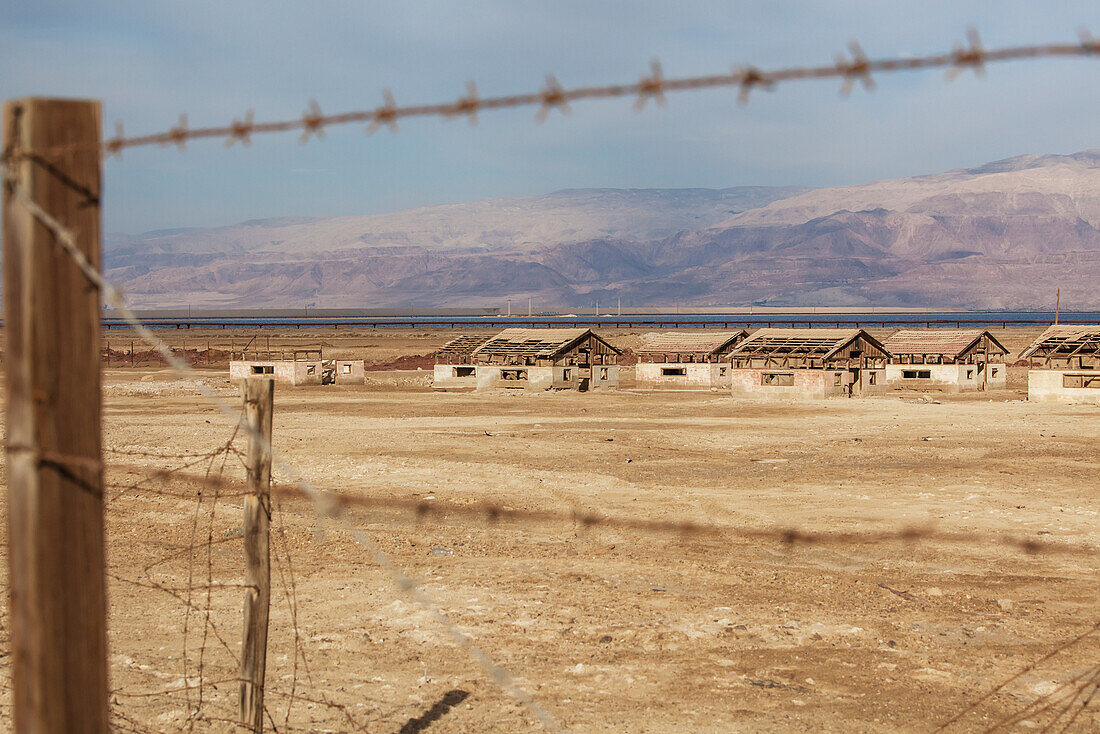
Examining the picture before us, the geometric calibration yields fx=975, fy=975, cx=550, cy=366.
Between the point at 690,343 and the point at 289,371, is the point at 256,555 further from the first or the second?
the point at 690,343

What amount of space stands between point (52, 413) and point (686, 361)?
161 feet

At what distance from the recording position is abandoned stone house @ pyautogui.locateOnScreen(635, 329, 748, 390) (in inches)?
1882

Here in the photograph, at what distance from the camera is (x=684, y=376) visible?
4862 centimetres

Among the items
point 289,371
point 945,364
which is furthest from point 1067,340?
point 289,371

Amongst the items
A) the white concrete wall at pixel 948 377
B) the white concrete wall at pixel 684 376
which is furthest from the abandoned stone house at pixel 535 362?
the white concrete wall at pixel 948 377

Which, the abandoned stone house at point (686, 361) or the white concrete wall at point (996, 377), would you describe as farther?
the abandoned stone house at point (686, 361)

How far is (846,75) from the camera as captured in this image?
3406 mm

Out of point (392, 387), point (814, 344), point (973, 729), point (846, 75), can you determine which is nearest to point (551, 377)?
point (392, 387)

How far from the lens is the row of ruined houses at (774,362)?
40.9 metres

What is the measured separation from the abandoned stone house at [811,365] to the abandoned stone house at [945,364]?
1343mm

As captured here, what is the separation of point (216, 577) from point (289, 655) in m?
3.07

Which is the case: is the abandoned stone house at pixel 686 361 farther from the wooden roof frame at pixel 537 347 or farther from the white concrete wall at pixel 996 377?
the white concrete wall at pixel 996 377

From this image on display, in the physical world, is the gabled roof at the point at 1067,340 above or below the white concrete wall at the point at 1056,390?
above

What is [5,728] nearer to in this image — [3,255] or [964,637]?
[3,255]
